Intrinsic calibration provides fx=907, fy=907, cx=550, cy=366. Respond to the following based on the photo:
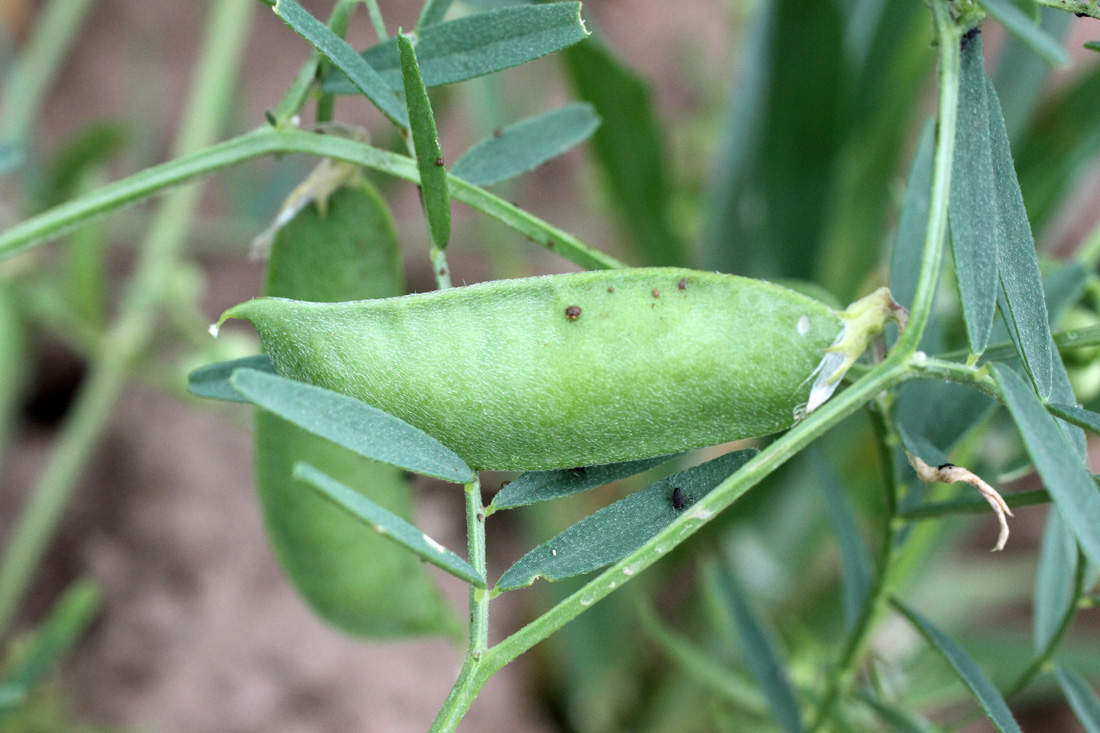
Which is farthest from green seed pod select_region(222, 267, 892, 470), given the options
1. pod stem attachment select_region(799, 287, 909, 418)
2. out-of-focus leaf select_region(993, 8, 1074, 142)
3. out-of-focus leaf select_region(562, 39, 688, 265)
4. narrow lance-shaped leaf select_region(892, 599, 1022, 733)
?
out-of-focus leaf select_region(993, 8, 1074, 142)

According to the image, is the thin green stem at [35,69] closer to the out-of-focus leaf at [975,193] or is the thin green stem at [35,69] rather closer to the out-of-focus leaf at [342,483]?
the out-of-focus leaf at [342,483]

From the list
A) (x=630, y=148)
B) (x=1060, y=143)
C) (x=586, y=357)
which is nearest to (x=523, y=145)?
(x=586, y=357)

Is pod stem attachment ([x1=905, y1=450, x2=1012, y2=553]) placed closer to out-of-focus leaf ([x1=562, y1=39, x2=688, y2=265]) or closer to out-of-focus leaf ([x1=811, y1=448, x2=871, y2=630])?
out-of-focus leaf ([x1=811, y1=448, x2=871, y2=630])

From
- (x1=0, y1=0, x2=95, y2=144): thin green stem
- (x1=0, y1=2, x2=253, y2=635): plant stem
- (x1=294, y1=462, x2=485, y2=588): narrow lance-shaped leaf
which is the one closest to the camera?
(x1=294, y1=462, x2=485, y2=588): narrow lance-shaped leaf

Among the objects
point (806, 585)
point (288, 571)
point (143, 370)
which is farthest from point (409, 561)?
point (806, 585)

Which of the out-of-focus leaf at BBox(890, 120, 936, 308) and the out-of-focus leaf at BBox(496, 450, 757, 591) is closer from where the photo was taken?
the out-of-focus leaf at BBox(496, 450, 757, 591)
